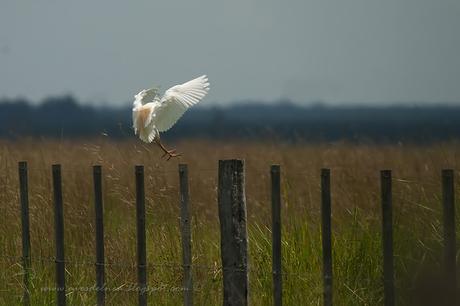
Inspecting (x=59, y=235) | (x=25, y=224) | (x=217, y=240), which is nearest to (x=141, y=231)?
(x=59, y=235)

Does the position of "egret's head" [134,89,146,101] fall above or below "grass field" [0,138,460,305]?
above

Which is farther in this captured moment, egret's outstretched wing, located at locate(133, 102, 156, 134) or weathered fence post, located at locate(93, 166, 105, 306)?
egret's outstretched wing, located at locate(133, 102, 156, 134)

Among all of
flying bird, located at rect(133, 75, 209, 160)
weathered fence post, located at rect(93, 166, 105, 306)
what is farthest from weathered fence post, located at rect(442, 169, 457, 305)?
flying bird, located at rect(133, 75, 209, 160)

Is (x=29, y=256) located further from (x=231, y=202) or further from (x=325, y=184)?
(x=325, y=184)

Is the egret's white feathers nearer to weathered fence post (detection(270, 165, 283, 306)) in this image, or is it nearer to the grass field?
the grass field

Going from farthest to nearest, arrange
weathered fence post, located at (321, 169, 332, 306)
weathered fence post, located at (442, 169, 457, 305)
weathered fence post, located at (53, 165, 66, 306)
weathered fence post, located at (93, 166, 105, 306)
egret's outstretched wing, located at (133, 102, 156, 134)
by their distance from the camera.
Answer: egret's outstretched wing, located at (133, 102, 156, 134) < weathered fence post, located at (53, 165, 66, 306) < weathered fence post, located at (93, 166, 105, 306) < weathered fence post, located at (321, 169, 332, 306) < weathered fence post, located at (442, 169, 457, 305)

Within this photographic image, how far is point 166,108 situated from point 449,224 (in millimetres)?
2581

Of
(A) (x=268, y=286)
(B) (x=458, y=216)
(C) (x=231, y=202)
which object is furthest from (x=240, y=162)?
(B) (x=458, y=216)

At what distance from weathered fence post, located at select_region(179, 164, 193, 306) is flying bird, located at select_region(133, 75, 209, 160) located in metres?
1.38

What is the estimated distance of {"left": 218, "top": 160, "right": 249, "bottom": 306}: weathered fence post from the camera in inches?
244

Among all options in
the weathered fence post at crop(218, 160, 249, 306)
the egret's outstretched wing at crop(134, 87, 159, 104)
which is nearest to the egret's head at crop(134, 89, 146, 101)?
the egret's outstretched wing at crop(134, 87, 159, 104)

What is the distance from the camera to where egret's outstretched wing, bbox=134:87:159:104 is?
8062mm

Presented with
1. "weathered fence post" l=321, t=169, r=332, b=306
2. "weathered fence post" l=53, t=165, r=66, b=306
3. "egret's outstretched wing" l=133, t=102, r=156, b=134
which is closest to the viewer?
"weathered fence post" l=321, t=169, r=332, b=306

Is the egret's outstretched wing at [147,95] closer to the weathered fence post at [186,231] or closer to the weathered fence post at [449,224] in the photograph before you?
the weathered fence post at [186,231]
